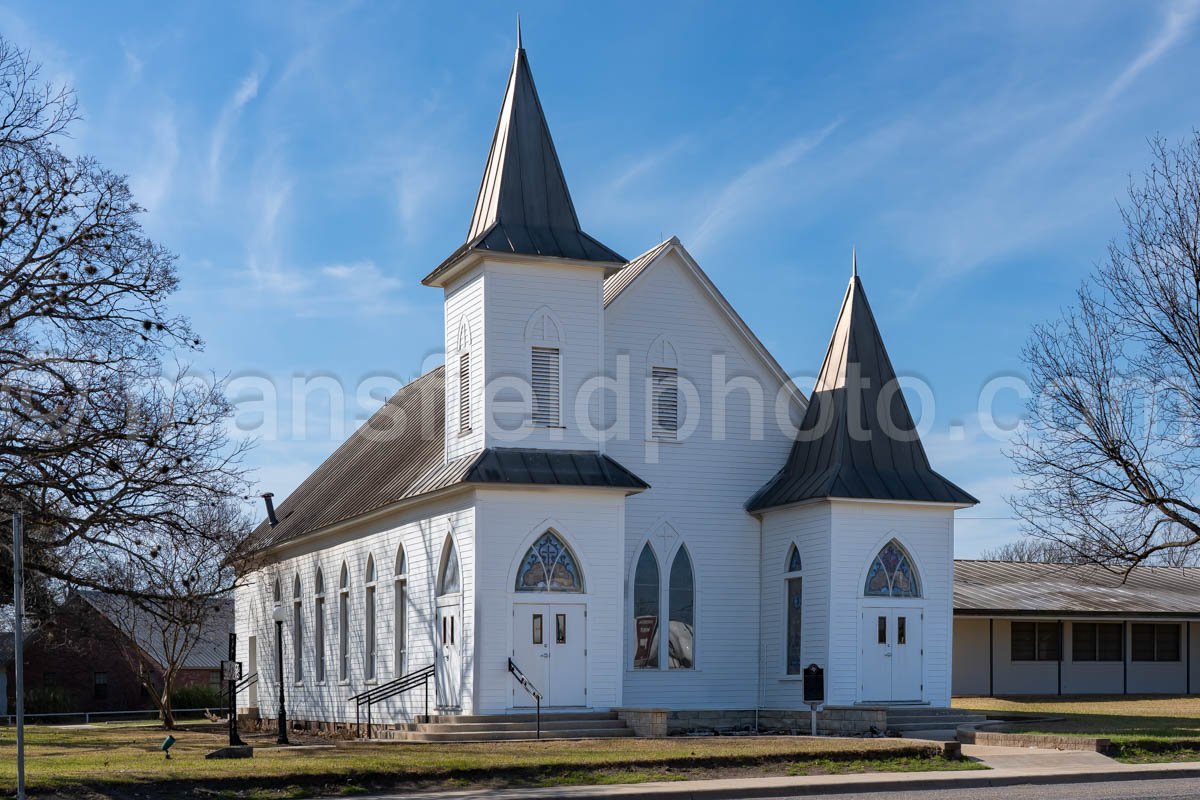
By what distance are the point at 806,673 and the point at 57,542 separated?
14.3m

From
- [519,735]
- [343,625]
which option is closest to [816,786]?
[519,735]

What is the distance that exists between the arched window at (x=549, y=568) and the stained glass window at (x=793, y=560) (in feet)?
17.7

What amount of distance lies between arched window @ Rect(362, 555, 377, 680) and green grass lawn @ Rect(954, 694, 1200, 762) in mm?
14306

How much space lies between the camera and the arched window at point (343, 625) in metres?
36.0

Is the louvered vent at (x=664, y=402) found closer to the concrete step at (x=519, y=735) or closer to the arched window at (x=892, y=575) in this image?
the arched window at (x=892, y=575)

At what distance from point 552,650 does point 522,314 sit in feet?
22.8

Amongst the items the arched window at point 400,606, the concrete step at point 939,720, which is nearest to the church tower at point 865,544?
the concrete step at point 939,720

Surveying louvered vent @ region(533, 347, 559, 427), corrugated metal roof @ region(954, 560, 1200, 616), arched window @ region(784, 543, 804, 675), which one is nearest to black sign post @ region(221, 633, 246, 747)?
louvered vent @ region(533, 347, 559, 427)

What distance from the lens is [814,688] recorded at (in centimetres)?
2639

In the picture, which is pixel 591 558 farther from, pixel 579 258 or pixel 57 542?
pixel 57 542

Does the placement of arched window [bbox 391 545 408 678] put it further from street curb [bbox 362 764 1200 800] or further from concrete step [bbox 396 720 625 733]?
street curb [bbox 362 764 1200 800]

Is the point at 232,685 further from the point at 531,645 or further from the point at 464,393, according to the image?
the point at 464,393

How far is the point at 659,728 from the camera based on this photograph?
2575cm

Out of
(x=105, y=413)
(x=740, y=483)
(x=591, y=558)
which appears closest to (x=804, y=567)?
(x=740, y=483)
